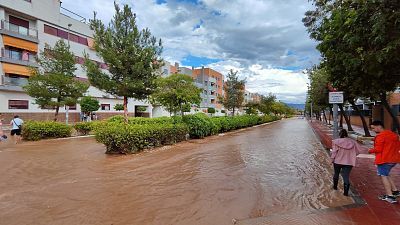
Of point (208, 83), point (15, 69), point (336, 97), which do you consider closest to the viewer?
point (336, 97)

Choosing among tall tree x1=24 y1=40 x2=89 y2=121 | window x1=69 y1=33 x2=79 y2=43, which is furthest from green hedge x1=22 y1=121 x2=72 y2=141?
window x1=69 y1=33 x2=79 y2=43

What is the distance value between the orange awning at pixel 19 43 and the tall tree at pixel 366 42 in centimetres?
3462

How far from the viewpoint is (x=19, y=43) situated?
3412 cm

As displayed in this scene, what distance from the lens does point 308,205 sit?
19.2 ft

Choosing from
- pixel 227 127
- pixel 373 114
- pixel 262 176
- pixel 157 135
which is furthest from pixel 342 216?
pixel 373 114

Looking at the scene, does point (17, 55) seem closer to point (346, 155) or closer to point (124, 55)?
point (124, 55)

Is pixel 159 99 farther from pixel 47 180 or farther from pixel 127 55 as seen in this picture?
pixel 47 180

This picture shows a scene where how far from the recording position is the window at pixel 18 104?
32981 millimetres

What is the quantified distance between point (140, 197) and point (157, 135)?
7801 mm

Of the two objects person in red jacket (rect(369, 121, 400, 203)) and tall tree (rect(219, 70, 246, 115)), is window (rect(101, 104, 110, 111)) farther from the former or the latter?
person in red jacket (rect(369, 121, 400, 203))

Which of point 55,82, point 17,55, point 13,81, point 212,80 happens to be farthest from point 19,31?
point 212,80

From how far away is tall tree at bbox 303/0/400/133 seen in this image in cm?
464

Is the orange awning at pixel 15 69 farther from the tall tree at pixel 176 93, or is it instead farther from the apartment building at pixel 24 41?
the tall tree at pixel 176 93

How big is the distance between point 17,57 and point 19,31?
2.84 meters
